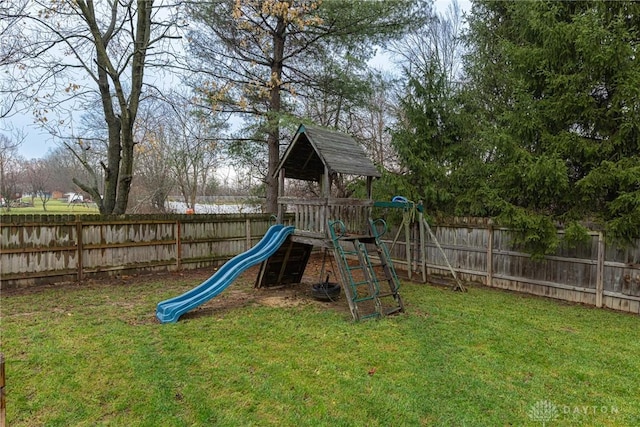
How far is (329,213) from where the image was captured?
6.20 m

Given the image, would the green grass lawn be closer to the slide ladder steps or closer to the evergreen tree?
the slide ladder steps

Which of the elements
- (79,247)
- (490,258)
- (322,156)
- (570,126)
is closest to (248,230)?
(79,247)

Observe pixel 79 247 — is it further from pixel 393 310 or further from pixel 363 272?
pixel 393 310

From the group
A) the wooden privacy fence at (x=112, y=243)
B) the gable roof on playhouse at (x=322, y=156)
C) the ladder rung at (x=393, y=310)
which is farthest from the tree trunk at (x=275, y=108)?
the ladder rung at (x=393, y=310)

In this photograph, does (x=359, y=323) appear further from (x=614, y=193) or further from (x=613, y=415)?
(x=614, y=193)

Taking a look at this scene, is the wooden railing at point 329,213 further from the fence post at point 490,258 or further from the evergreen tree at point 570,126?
the fence post at point 490,258

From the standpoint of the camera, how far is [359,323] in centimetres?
533

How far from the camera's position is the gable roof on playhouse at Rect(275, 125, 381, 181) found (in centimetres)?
632

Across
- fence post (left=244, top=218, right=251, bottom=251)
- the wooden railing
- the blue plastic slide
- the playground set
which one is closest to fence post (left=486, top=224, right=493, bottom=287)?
the playground set

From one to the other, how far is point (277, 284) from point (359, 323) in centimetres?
277

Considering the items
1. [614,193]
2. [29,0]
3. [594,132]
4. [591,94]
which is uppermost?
[29,0]

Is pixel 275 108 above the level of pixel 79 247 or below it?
above

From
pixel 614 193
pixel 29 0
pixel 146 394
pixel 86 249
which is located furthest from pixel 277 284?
pixel 29 0

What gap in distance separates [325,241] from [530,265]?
4377 millimetres
